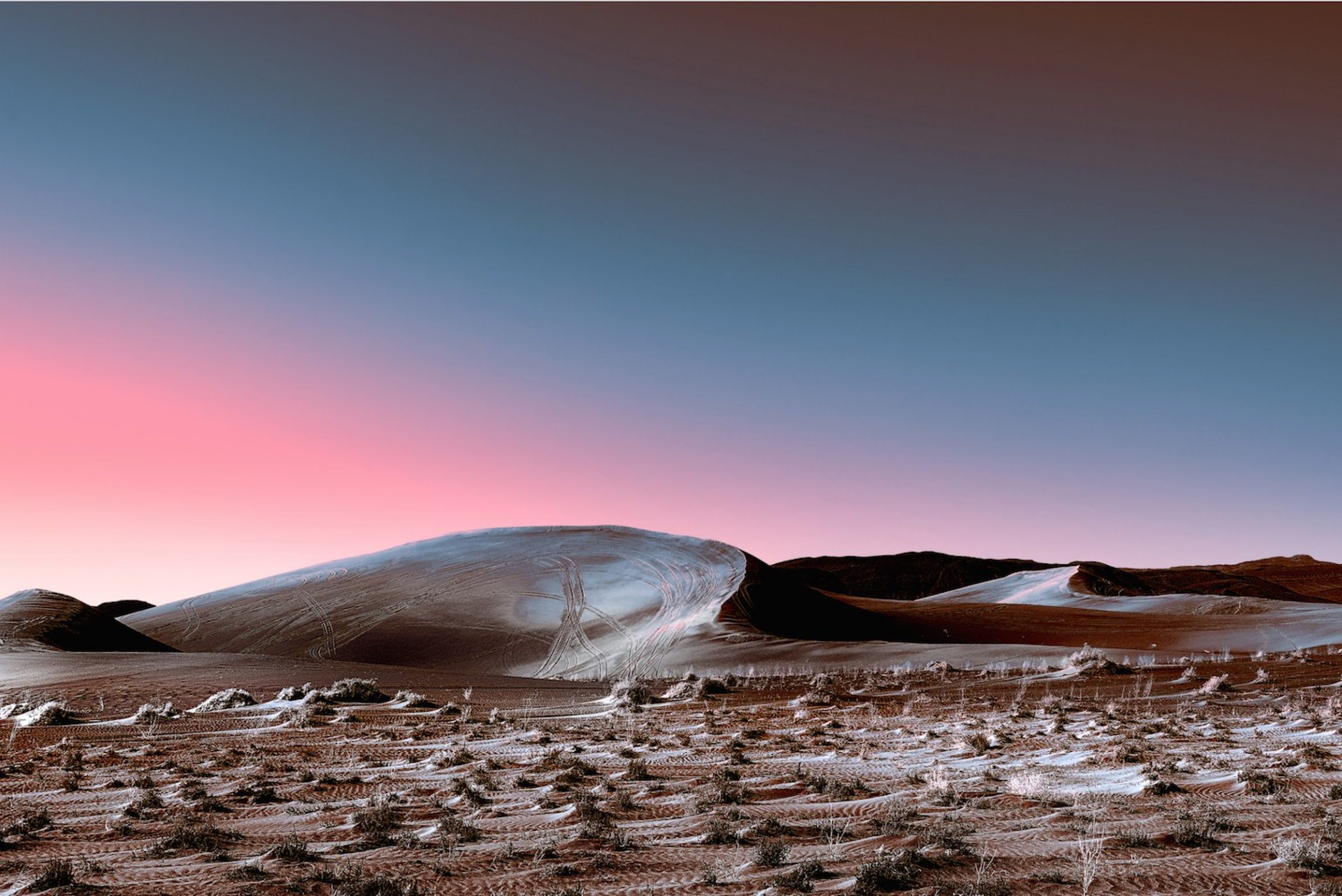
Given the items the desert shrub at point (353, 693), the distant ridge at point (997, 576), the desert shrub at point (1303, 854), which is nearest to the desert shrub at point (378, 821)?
the desert shrub at point (1303, 854)

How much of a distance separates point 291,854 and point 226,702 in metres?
13.4

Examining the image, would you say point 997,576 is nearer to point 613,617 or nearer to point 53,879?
point 613,617

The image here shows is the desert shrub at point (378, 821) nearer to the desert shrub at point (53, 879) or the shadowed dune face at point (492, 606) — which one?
the desert shrub at point (53, 879)

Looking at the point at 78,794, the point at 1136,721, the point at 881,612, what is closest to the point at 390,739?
the point at 78,794

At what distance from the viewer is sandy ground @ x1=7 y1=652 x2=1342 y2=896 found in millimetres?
6645

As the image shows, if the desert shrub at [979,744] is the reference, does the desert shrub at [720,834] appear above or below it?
above

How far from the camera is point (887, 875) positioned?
6391 mm

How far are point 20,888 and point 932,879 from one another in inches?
240

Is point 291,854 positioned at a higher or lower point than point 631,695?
higher

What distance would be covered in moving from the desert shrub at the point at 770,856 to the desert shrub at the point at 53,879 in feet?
15.4

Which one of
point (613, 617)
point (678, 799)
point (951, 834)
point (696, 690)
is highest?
point (613, 617)

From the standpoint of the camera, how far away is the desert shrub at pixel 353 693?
2014cm

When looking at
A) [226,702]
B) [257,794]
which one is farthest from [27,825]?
[226,702]

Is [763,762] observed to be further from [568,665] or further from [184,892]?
[568,665]
